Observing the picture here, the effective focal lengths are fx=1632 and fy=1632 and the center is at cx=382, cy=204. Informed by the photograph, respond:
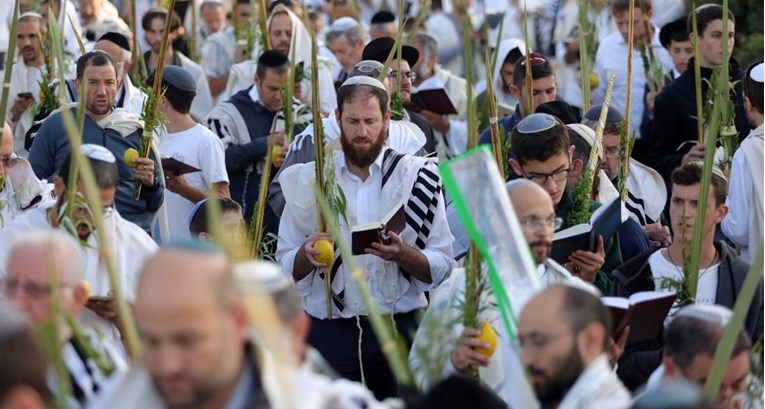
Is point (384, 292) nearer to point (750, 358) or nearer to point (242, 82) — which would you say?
point (750, 358)

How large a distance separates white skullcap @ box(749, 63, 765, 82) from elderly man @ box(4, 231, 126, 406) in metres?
3.55

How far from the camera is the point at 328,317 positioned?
674 cm

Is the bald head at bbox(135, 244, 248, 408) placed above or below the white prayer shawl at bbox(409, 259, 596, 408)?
above

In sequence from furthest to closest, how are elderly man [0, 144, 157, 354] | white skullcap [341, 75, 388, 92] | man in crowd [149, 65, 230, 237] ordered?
man in crowd [149, 65, 230, 237] → white skullcap [341, 75, 388, 92] → elderly man [0, 144, 157, 354]

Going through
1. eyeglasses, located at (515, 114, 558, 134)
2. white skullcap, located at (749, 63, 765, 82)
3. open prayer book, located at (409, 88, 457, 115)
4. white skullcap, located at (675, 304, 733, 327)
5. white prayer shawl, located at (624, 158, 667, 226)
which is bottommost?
white prayer shawl, located at (624, 158, 667, 226)

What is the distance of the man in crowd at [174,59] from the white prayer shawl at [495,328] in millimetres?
5927

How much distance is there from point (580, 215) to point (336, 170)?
3.53ft

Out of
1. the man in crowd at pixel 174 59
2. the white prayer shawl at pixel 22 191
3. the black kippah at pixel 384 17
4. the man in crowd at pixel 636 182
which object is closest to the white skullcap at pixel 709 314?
the man in crowd at pixel 636 182

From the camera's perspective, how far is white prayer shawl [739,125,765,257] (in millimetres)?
6824

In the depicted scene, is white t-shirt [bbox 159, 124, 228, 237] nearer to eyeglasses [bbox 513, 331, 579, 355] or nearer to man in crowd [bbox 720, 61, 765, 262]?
man in crowd [bbox 720, 61, 765, 262]

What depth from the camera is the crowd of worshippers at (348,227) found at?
375 centimetres

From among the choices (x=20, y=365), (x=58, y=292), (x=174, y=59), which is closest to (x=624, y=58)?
(x=174, y=59)

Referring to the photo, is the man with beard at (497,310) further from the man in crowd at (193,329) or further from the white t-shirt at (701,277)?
the man in crowd at (193,329)

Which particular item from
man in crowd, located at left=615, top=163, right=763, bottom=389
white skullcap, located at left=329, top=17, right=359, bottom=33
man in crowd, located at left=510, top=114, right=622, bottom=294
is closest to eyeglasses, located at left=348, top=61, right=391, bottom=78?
man in crowd, located at left=510, top=114, right=622, bottom=294
